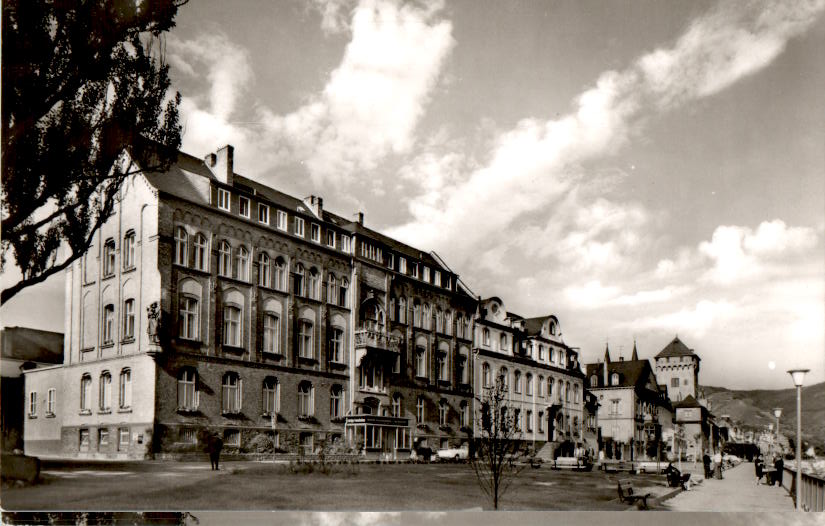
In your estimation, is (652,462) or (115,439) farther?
(652,462)

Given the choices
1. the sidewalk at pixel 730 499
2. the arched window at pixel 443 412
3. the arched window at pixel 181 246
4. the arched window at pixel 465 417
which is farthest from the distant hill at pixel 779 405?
the arched window at pixel 181 246

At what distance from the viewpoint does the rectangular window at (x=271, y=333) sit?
10.5 metres

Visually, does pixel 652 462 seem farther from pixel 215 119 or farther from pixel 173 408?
pixel 215 119

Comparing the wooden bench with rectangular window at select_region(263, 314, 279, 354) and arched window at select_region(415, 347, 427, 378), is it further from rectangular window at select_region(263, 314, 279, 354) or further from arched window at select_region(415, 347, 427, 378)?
rectangular window at select_region(263, 314, 279, 354)

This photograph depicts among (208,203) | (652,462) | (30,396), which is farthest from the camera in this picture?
(652,462)

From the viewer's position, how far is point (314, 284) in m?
11.0

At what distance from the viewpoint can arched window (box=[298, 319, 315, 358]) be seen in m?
10.7

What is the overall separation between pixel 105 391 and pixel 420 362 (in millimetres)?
4921

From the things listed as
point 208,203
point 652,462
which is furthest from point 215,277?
point 652,462

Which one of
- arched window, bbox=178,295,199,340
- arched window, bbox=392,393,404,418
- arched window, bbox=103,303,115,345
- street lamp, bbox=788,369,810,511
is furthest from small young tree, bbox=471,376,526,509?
arched window, bbox=103,303,115,345

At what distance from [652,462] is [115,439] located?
9168 millimetres

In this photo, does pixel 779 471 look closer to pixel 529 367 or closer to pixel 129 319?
pixel 529 367

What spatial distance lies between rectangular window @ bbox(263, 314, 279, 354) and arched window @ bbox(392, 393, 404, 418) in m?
2.15

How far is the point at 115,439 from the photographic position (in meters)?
8.91
